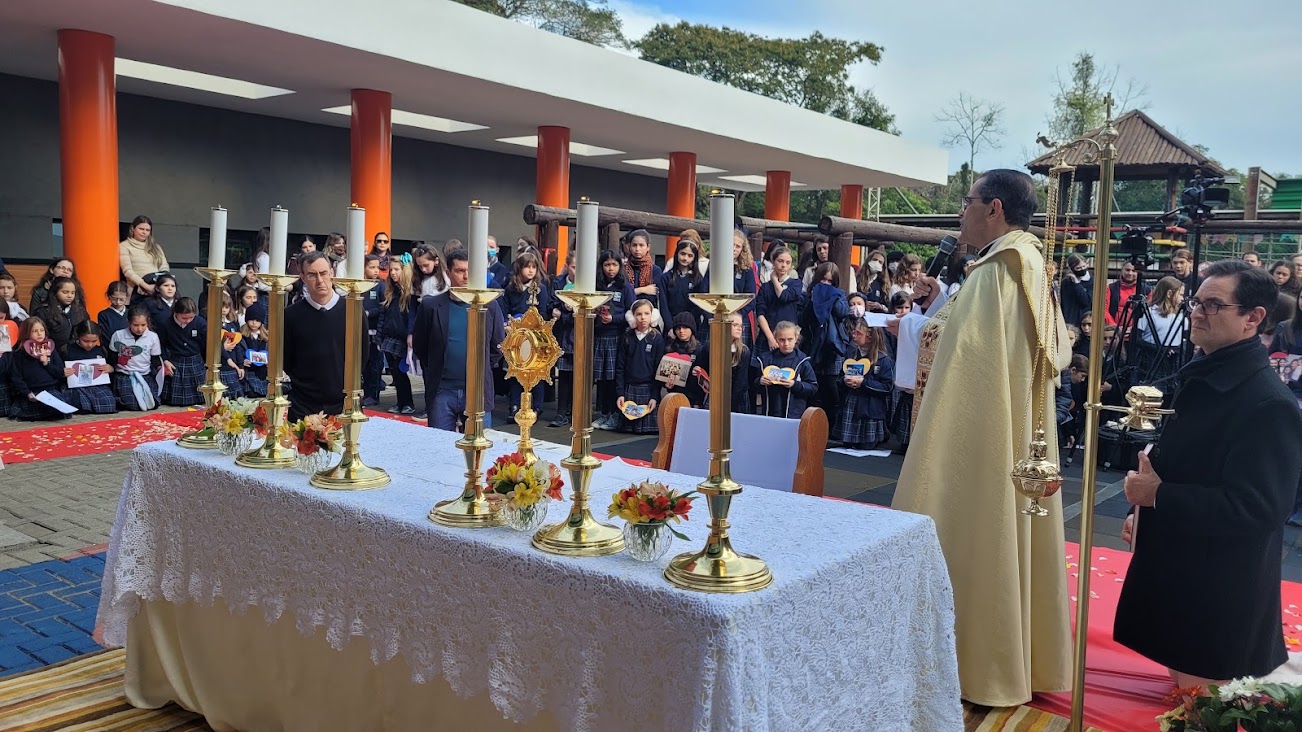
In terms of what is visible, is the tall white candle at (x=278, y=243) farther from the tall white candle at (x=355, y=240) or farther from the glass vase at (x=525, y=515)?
the glass vase at (x=525, y=515)

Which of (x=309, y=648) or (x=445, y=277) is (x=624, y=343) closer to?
(x=445, y=277)

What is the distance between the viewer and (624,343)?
10039mm

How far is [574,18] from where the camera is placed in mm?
38688

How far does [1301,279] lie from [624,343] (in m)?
6.00

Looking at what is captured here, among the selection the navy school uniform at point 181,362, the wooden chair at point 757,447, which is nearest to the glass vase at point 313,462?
the wooden chair at point 757,447

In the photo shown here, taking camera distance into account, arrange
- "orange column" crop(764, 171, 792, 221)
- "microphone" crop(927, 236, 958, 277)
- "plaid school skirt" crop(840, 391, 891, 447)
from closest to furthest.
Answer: "microphone" crop(927, 236, 958, 277), "plaid school skirt" crop(840, 391, 891, 447), "orange column" crop(764, 171, 792, 221)

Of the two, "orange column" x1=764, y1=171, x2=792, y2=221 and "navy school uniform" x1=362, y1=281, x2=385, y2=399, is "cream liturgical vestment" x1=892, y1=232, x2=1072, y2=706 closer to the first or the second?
"navy school uniform" x1=362, y1=281, x2=385, y2=399

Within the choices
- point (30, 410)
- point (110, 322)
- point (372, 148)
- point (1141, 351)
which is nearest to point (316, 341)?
point (30, 410)

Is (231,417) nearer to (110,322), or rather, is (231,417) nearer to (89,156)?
(110,322)

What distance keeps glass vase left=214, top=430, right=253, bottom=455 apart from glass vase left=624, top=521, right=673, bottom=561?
177 cm

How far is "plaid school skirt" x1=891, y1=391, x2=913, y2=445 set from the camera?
9492mm

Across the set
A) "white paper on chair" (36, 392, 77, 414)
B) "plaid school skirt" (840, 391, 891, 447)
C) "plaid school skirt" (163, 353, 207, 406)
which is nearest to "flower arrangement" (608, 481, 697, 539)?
"plaid school skirt" (840, 391, 891, 447)

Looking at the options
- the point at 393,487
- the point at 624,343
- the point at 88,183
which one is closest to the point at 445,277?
the point at 624,343

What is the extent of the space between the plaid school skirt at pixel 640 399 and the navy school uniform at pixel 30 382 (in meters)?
5.28
